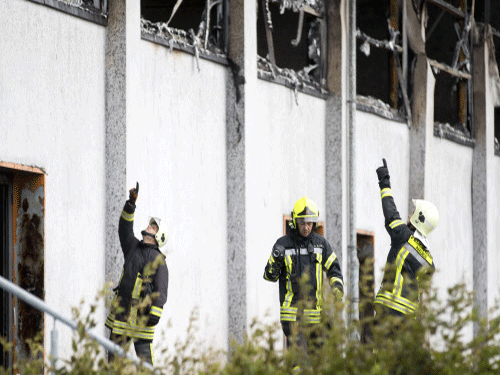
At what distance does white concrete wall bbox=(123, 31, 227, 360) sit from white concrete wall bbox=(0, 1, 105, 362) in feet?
1.27

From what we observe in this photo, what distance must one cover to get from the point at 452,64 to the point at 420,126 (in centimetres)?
258

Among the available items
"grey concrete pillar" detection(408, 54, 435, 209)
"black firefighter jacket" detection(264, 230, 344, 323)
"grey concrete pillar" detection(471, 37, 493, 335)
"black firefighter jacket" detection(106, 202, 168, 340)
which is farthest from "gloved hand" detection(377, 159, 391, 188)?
"grey concrete pillar" detection(471, 37, 493, 335)

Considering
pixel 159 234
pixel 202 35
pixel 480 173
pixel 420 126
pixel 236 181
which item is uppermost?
pixel 202 35

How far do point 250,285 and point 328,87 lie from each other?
3541 mm

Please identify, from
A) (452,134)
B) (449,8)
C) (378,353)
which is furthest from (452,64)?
(378,353)

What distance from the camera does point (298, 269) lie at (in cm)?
898

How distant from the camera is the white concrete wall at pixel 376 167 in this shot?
13.6 metres

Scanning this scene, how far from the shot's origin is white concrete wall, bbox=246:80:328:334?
10930 mm

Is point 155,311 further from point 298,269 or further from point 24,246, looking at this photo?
point 298,269

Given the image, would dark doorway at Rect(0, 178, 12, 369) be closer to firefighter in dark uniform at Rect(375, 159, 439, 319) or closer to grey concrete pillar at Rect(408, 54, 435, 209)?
firefighter in dark uniform at Rect(375, 159, 439, 319)

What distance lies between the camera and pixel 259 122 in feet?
36.7

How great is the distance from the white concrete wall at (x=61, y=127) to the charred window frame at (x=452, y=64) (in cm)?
831

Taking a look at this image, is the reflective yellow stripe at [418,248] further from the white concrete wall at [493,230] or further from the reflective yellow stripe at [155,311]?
the white concrete wall at [493,230]

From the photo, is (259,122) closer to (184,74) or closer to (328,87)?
(184,74)
